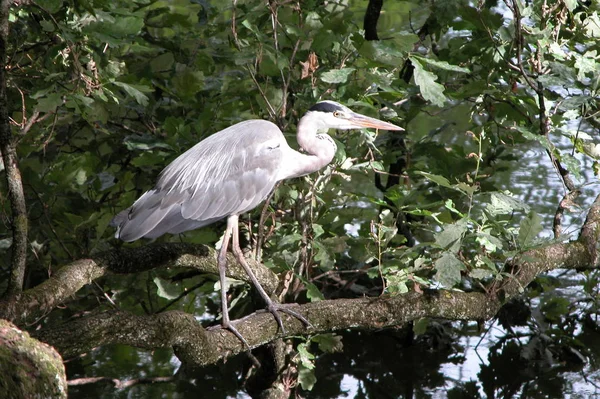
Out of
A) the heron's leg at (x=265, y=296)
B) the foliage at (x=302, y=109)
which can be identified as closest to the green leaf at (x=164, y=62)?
the foliage at (x=302, y=109)

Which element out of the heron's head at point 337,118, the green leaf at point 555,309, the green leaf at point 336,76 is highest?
the green leaf at point 336,76

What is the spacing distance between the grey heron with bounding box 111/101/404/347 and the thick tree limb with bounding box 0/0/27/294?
2.34ft

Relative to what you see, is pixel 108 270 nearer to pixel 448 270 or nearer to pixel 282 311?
pixel 282 311

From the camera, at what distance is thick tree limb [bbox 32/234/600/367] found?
7.77 feet

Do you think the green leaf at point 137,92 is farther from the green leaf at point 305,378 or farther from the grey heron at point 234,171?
the green leaf at point 305,378

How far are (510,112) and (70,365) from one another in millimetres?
2869

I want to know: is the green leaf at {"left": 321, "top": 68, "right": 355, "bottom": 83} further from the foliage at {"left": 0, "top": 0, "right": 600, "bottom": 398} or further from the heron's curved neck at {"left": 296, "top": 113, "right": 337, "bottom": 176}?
the heron's curved neck at {"left": 296, "top": 113, "right": 337, "bottom": 176}

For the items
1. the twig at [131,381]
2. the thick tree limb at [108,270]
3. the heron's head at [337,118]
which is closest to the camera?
the thick tree limb at [108,270]

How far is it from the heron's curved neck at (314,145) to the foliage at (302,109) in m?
0.07

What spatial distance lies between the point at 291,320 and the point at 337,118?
3.01ft

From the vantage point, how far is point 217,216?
340cm

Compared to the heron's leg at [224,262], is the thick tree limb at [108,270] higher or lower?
higher

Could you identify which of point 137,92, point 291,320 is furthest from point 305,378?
point 137,92

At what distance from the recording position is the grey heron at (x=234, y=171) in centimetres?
336
